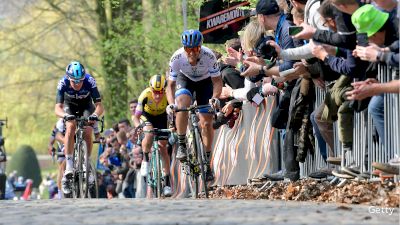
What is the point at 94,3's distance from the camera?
140ft

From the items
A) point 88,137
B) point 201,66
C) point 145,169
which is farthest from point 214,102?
point 145,169

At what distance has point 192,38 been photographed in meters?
16.8

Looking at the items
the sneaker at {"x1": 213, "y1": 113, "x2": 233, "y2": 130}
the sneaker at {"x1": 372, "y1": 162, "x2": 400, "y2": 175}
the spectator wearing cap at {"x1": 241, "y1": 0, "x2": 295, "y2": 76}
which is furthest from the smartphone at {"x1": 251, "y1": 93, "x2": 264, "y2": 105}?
the sneaker at {"x1": 372, "y1": 162, "x2": 400, "y2": 175}

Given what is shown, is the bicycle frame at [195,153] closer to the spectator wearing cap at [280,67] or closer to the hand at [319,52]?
the spectator wearing cap at [280,67]

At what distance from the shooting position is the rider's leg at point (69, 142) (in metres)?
18.3

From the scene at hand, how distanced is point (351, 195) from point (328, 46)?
1.51 meters

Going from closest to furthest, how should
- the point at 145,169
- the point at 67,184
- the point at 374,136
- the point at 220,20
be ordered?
the point at 374,136
the point at 67,184
the point at 145,169
the point at 220,20

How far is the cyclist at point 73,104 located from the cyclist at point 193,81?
5.23ft

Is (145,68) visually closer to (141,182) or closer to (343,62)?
(141,182)

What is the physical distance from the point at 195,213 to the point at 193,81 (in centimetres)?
654

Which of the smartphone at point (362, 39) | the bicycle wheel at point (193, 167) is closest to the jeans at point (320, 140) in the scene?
the smartphone at point (362, 39)

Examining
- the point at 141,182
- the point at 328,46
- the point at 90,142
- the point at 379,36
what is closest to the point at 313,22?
the point at 328,46

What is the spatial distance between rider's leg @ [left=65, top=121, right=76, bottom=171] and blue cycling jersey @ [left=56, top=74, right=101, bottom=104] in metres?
0.42

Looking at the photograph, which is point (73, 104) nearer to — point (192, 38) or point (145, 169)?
point (145, 169)
